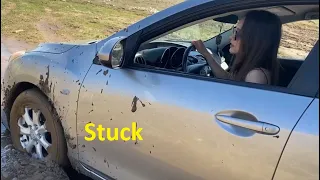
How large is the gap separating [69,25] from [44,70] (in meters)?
7.83

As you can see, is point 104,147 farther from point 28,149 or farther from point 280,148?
point 280,148

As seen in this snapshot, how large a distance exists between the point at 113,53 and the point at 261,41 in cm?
86

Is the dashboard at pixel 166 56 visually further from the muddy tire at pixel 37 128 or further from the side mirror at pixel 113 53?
the muddy tire at pixel 37 128

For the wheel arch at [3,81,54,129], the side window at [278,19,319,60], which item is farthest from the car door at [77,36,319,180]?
the wheel arch at [3,81,54,129]

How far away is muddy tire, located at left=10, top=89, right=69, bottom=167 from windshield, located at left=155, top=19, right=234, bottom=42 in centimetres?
97

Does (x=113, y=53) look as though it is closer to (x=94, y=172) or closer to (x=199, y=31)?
(x=199, y=31)

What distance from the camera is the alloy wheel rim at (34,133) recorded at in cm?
309

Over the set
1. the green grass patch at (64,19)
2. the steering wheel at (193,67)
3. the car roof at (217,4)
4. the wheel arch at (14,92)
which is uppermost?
the car roof at (217,4)

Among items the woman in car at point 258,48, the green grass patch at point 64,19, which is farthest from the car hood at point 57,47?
the green grass patch at point 64,19

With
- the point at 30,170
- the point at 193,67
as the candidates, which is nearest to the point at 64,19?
the point at 30,170

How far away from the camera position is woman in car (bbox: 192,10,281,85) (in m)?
2.13

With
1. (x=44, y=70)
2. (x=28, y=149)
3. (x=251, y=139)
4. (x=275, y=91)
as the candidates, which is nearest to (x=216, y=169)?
(x=251, y=139)

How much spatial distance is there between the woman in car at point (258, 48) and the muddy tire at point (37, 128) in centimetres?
127

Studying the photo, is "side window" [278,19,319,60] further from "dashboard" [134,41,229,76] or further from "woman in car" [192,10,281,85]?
"dashboard" [134,41,229,76]
